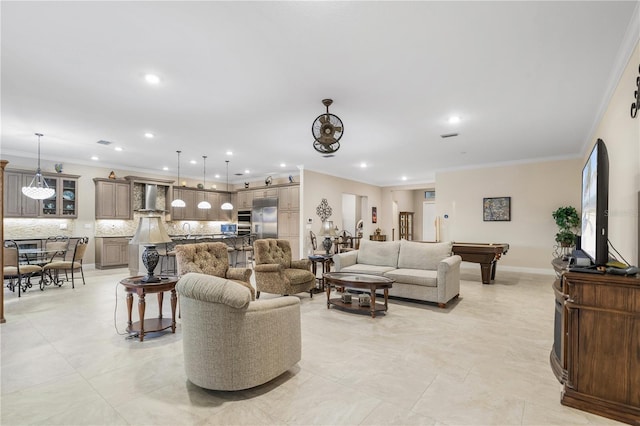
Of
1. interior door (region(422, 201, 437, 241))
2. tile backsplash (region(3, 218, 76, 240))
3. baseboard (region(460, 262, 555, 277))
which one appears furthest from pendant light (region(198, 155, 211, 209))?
interior door (region(422, 201, 437, 241))

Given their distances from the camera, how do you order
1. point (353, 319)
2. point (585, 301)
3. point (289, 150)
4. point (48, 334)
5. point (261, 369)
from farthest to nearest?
point (289, 150) → point (353, 319) → point (48, 334) → point (261, 369) → point (585, 301)

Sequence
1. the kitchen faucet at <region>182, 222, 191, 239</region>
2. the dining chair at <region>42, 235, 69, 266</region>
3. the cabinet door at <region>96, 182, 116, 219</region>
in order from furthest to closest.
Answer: the kitchen faucet at <region>182, 222, 191, 239</region> < the cabinet door at <region>96, 182, 116, 219</region> < the dining chair at <region>42, 235, 69, 266</region>

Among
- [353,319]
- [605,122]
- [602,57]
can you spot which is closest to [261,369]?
[353,319]

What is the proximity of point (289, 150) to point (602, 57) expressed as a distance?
5093 millimetres

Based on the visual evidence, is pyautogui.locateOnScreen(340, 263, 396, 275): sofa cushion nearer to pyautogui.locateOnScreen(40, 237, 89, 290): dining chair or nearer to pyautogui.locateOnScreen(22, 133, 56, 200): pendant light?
pyautogui.locateOnScreen(40, 237, 89, 290): dining chair

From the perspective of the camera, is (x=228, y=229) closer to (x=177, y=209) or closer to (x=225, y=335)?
(x=177, y=209)

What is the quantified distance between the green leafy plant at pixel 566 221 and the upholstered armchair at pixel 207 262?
6.61m

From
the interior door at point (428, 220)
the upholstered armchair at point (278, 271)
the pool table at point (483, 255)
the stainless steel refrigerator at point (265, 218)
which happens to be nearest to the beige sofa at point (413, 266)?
the upholstered armchair at point (278, 271)

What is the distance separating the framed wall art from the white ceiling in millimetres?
2050

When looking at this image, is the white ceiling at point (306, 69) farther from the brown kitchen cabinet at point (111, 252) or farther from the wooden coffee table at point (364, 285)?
the brown kitchen cabinet at point (111, 252)

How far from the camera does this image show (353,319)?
153 inches

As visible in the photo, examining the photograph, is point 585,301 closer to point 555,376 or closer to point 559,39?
point 555,376

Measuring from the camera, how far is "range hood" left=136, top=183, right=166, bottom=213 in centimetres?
888

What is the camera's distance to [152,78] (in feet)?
11.1
